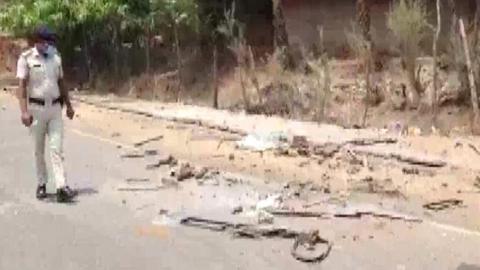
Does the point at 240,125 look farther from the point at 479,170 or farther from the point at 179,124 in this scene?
the point at 479,170

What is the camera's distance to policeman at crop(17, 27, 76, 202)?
396 inches

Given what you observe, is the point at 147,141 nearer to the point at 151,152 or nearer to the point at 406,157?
the point at 151,152

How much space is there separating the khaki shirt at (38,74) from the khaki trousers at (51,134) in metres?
0.15

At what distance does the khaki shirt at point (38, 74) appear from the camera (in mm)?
10094

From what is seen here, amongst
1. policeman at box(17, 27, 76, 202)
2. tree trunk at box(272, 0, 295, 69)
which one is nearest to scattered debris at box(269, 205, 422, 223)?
policeman at box(17, 27, 76, 202)

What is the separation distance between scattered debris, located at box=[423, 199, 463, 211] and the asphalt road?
2.56 feet

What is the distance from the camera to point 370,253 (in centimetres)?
794

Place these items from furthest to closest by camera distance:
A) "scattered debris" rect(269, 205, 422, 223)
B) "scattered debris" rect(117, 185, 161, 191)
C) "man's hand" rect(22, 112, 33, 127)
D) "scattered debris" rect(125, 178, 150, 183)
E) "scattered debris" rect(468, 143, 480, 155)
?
"scattered debris" rect(468, 143, 480, 155)
"scattered debris" rect(125, 178, 150, 183)
"scattered debris" rect(117, 185, 161, 191)
"man's hand" rect(22, 112, 33, 127)
"scattered debris" rect(269, 205, 422, 223)

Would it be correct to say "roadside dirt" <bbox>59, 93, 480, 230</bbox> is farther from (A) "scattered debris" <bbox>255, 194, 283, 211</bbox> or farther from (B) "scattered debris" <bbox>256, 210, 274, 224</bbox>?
(B) "scattered debris" <bbox>256, 210, 274, 224</bbox>

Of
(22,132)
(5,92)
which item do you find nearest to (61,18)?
(5,92)

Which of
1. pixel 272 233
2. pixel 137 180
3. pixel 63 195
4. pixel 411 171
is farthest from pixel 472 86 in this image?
pixel 63 195

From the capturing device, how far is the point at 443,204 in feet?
31.5

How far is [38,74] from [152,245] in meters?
2.65

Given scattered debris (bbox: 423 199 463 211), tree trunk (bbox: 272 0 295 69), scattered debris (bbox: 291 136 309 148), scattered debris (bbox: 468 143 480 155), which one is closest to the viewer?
scattered debris (bbox: 423 199 463 211)
